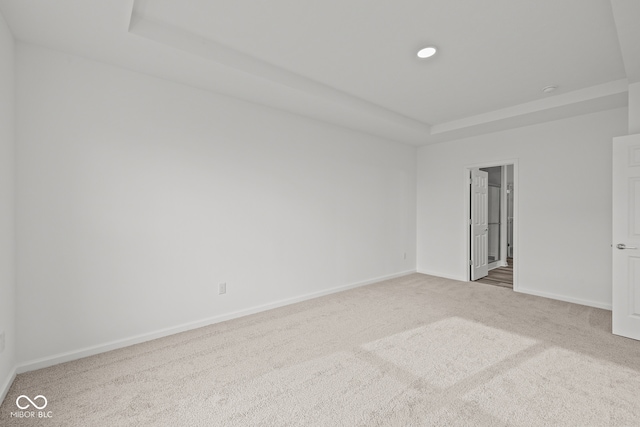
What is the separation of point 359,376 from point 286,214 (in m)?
2.19

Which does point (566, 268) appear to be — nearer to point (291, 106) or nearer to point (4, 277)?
point (291, 106)

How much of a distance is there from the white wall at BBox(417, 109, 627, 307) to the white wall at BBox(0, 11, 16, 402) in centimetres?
559

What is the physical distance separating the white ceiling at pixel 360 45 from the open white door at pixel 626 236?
747mm

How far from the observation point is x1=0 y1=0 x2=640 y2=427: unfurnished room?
207 cm

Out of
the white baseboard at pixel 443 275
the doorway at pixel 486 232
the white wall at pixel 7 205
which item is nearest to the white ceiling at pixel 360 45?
the white wall at pixel 7 205

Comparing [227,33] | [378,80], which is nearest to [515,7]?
[378,80]

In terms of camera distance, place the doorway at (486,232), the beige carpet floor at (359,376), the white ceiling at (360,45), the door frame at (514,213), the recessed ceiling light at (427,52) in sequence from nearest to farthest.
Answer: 1. the beige carpet floor at (359,376)
2. the white ceiling at (360,45)
3. the recessed ceiling light at (427,52)
4. the door frame at (514,213)
5. the doorway at (486,232)

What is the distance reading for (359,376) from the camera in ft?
7.47

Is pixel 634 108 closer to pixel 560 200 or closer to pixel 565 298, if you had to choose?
pixel 560 200

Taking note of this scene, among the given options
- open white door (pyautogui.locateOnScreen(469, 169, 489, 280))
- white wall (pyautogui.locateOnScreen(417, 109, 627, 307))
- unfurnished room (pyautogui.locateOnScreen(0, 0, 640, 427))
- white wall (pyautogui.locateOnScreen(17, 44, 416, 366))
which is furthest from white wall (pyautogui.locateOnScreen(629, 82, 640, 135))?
white wall (pyautogui.locateOnScreen(17, 44, 416, 366))

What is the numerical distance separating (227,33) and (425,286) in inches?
170

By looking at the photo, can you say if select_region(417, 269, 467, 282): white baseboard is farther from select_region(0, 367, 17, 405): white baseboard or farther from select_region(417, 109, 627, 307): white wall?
A: select_region(0, 367, 17, 405): white baseboard

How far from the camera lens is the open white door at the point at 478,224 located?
533 centimetres

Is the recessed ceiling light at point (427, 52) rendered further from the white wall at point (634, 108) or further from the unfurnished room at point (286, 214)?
the white wall at point (634, 108)
